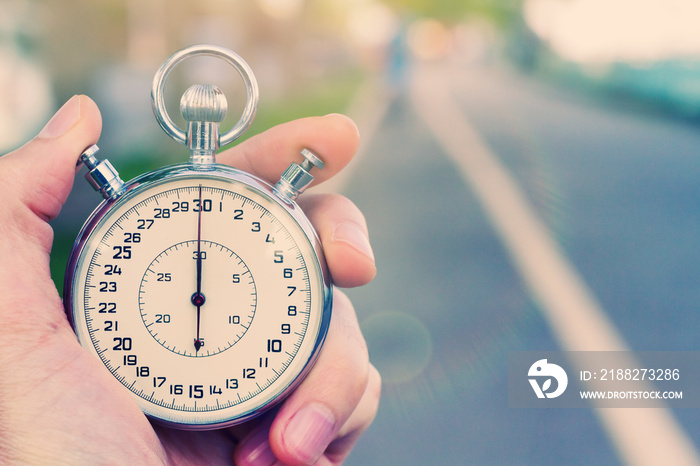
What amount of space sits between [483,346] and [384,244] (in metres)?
3.06

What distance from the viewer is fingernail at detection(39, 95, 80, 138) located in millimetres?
1931

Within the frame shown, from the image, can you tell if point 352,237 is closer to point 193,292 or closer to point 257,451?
point 193,292

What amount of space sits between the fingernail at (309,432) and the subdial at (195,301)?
10.2 inches

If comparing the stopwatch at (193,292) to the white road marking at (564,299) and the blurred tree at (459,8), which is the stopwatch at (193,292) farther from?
the blurred tree at (459,8)

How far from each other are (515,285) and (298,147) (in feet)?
16.6

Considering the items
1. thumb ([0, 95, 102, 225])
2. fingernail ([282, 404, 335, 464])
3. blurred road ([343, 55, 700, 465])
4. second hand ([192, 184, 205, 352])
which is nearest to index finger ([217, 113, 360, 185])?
second hand ([192, 184, 205, 352])

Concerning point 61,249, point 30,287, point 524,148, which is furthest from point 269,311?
point 524,148

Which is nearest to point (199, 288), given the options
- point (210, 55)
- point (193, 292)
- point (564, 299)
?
point (193, 292)

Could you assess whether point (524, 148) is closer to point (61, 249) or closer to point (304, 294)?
point (61, 249)

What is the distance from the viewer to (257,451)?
2041 mm

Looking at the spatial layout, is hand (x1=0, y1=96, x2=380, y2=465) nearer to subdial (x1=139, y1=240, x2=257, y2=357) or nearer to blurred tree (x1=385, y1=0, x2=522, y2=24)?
subdial (x1=139, y1=240, x2=257, y2=357)

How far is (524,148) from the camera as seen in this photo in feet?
56.0

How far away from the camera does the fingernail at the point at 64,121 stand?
1.93m

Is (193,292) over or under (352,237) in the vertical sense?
under
